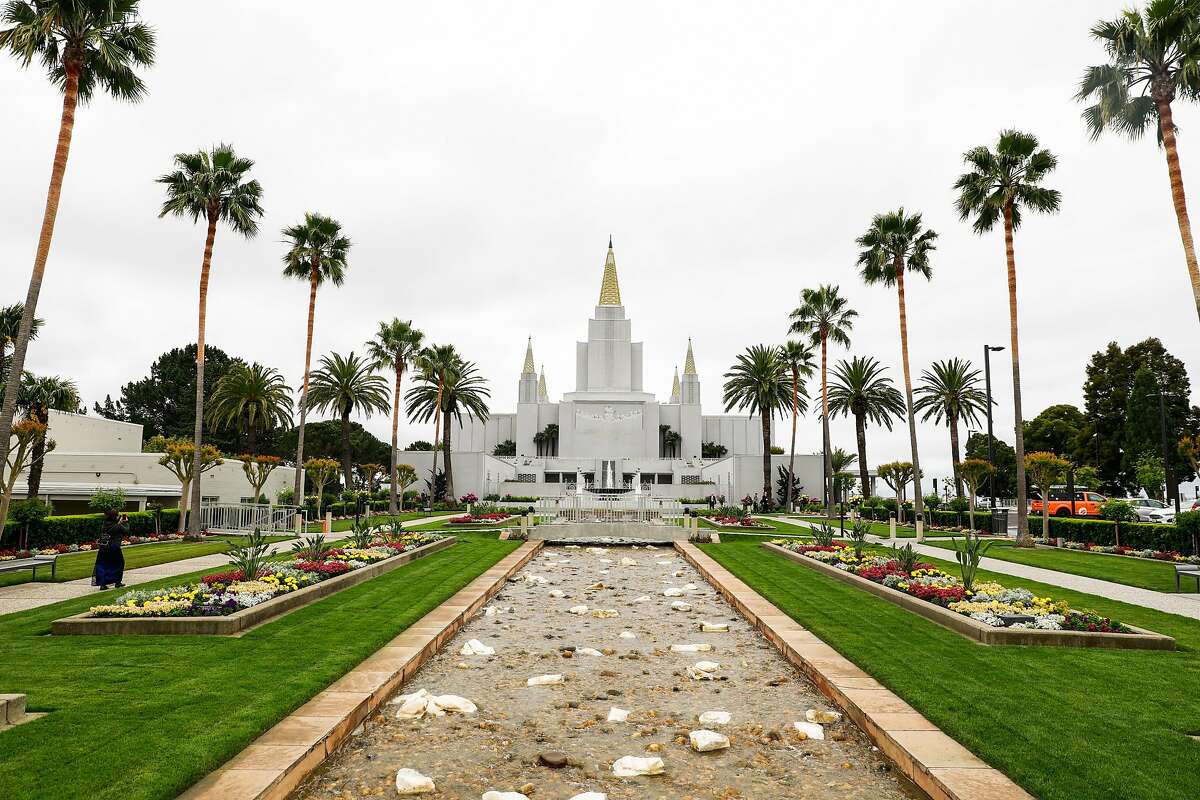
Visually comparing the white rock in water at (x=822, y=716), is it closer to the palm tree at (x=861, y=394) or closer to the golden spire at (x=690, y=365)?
the palm tree at (x=861, y=394)

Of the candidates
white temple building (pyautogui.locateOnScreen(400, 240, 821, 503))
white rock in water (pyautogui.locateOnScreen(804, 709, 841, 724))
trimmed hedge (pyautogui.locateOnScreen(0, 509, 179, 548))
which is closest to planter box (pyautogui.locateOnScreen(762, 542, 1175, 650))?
white rock in water (pyautogui.locateOnScreen(804, 709, 841, 724))

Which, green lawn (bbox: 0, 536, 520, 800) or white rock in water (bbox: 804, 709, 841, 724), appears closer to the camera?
green lawn (bbox: 0, 536, 520, 800)

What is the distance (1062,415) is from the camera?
6662cm

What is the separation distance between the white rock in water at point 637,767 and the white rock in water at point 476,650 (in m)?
Result: 3.85

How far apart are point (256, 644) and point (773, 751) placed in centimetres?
580

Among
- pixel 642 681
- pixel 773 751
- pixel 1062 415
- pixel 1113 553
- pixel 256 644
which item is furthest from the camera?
pixel 1062 415

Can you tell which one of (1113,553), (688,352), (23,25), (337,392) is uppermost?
(688,352)

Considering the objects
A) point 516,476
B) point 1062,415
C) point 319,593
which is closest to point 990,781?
point 319,593

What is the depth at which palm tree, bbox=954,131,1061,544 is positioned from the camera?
81.3 feet

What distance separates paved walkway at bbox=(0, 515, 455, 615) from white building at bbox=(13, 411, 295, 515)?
16643 millimetres

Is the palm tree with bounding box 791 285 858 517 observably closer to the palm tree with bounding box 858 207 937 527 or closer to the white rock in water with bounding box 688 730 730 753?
the palm tree with bounding box 858 207 937 527

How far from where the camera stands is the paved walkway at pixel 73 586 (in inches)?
448

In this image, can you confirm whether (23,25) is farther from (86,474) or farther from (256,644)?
(86,474)

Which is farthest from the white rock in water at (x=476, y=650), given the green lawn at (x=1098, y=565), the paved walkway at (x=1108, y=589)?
the green lawn at (x=1098, y=565)
